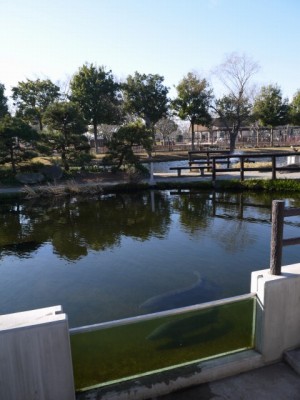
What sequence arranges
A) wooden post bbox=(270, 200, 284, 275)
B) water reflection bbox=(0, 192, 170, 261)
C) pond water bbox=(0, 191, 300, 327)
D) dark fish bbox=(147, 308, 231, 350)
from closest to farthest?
dark fish bbox=(147, 308, 231, 350), wooden post bbox=(270, 200, 284, 275), pond water bbox=(0, 191, 300, 327), water reflection bbox=(0, 192, 170, 261)

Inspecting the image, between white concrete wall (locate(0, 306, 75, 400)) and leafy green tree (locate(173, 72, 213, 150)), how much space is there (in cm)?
3078

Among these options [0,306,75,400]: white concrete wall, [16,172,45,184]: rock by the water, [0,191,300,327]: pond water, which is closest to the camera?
[0,306,75,400]: white concrete wall

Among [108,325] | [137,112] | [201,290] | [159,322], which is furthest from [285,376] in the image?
[137,112]

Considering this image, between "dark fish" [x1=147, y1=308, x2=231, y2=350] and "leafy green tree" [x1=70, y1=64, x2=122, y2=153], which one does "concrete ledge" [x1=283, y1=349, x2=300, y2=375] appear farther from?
"leafy green tree" [x1=70, y1=64, x2=122, y2=153]

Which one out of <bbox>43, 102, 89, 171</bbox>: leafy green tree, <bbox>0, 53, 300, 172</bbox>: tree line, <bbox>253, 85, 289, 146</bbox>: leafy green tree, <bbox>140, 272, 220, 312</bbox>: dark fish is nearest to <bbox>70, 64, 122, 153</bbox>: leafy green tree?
<bbox>0, 53, 300, 172</bbox>: tree line

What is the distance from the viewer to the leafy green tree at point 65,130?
52.6ft

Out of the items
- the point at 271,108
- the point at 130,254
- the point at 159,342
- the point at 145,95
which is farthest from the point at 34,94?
the point at 159,342

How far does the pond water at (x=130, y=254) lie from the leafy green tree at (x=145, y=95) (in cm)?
2094

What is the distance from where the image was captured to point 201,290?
16.7ft

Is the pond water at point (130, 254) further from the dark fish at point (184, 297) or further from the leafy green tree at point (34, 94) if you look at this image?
the leafy green tree at point (34, 94)

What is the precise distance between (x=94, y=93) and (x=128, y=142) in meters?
14.6

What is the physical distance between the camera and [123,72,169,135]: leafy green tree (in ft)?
101

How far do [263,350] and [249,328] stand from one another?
0.67 feet

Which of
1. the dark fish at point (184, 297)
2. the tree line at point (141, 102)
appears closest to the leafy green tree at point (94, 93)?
the tree line at point (141, 102)
